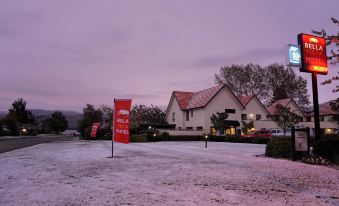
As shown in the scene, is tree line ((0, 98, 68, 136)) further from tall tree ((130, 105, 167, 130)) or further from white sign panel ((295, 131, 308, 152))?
white sign panel ((295, 131, 308, 152))

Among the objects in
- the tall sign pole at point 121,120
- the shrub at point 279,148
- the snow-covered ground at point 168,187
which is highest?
the tall sign pole at point 121,120

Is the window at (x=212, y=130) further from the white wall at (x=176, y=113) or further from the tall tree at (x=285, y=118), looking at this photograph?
the tall tree at (x=285, y=118)

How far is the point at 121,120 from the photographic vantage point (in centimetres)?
1535

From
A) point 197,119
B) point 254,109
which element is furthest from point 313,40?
point 254,109

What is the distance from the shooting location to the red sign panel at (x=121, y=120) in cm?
1519

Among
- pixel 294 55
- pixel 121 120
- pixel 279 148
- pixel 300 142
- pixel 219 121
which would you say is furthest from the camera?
pixel 219 121

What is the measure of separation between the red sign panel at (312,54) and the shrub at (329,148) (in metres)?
4.14


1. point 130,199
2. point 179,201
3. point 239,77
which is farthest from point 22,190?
point 239,77

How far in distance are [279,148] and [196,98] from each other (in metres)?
35.0

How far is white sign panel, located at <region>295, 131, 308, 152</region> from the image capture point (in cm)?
1337

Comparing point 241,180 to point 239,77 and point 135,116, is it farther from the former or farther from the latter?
point 239,77

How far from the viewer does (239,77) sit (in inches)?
2379

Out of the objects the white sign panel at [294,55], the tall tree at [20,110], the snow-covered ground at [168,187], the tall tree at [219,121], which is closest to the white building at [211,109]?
the tall tree at [219,121]

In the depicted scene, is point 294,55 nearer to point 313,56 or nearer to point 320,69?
point 313,56
